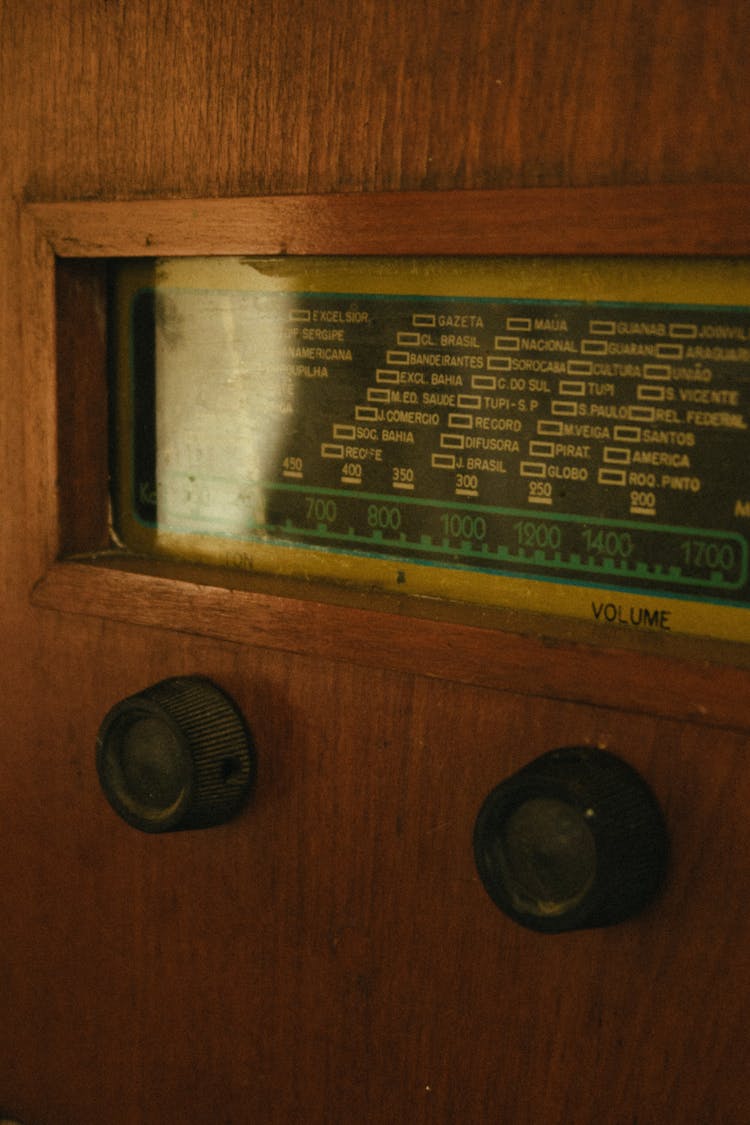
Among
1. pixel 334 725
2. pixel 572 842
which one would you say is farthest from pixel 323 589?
pixel 572 842

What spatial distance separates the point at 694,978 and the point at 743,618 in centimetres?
19

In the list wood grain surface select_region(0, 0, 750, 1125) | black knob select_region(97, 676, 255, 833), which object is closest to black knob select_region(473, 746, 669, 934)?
wood grain surface select_region(0, 0, 750, 1125)

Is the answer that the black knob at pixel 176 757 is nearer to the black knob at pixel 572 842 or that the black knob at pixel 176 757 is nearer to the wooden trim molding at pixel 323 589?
the wooden trim molding at pixel 323 589

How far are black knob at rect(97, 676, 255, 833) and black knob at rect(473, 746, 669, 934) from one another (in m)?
0.19

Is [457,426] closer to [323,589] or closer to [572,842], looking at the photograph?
[323,589]

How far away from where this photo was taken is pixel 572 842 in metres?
0.56

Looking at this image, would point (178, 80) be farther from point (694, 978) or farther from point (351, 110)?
point (694, 978)

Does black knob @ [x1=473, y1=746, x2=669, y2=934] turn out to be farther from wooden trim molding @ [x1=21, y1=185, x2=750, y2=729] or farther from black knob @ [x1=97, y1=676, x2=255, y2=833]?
black knob @ [x1=97, y1=676, x2=255, y2=833]

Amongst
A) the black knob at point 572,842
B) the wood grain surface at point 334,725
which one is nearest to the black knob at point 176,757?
the wood grain surface at point 334,725

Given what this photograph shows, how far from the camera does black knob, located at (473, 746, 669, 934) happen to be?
548mm

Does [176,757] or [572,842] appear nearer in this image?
[572,842]

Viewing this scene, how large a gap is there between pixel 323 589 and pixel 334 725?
0.09 meters

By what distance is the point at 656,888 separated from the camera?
22.7 inches

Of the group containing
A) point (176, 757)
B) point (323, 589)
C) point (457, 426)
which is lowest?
point (176, 757)
